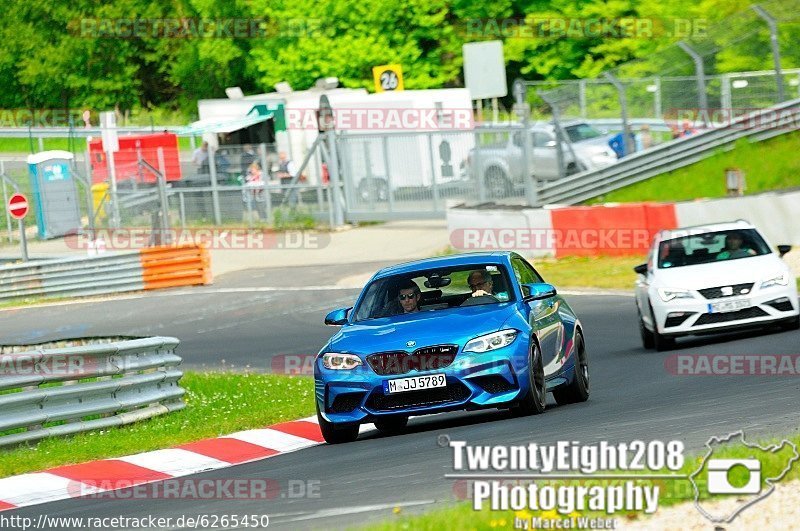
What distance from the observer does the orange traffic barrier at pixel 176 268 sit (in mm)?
33031

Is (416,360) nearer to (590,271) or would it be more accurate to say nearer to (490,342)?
(490,342)

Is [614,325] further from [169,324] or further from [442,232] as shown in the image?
[442,232]

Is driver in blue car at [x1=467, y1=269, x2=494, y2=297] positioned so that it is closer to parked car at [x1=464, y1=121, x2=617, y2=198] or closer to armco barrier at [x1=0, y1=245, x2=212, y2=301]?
parked car at [x1=464, y1=121, x2=617, y2=198]

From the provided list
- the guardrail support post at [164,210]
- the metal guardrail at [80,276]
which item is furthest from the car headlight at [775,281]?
the guardrail support post at [164,210]

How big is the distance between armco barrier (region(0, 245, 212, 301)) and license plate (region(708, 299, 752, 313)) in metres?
17.2

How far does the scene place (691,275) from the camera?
17.8 meters

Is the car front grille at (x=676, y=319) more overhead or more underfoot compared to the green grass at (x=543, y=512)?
more underfoot

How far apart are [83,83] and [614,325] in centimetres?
5521

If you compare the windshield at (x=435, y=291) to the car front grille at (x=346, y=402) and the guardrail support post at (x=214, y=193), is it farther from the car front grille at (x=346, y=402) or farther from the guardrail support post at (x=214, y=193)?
the guardrail support post at (x=214, y=193)

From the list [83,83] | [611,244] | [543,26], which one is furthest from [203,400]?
[83,83]

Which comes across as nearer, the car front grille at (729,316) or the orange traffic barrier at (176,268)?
the car front grille at (729,316)

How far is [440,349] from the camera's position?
11672 mm

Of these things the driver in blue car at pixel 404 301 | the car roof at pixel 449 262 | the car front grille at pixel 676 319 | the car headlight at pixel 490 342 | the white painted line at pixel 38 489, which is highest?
the car roof at pixel 449 262

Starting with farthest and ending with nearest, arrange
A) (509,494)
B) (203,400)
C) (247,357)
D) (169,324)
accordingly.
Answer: (169,324)
(247,357)
(203,400)
(509,494)
